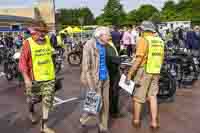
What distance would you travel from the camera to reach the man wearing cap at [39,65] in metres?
5.91

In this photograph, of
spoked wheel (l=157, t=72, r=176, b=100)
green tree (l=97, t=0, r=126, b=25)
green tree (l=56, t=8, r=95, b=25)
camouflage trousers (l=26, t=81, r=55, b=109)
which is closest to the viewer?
camouflage trousers (l=26, t=81, r=55, b=109)

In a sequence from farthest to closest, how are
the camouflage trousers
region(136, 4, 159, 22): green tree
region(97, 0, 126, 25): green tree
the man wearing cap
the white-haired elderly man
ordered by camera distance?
region(136, 4, 159, 22): green tree < region(97, 0, 126, 25): green tree < the camouflage trousers < the man wearing cap < the white-haired elderly man

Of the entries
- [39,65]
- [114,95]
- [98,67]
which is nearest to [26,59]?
[39,65]

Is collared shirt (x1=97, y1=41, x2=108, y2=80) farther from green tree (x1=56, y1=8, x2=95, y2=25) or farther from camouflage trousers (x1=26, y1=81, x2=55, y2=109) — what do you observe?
green tree (x1=56, y1=8, x2=95, y2=25)

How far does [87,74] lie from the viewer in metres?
5.75

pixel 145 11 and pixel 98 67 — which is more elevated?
pixel 145 11

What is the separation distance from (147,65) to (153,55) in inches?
7.4

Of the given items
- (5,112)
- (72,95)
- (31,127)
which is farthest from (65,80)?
(31,127)

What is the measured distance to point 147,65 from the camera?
6.30m

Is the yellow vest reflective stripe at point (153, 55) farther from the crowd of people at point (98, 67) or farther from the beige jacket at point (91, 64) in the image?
the beige jacket at point (91, 64)

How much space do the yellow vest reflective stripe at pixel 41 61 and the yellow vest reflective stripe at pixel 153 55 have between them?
158 centimetres

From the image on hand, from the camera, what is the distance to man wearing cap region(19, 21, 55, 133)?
5.91 m

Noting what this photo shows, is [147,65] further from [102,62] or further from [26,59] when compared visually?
[26,59]

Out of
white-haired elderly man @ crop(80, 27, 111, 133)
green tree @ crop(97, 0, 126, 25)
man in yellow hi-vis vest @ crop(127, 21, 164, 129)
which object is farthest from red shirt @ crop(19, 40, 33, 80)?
green tree @ crop(97, 0, 126, 25)
